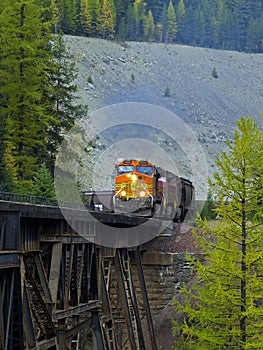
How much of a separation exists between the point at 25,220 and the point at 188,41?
609 feet

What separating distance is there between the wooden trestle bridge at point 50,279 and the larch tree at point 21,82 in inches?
528

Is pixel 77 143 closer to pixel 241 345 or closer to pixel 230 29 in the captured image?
pixel 241 345

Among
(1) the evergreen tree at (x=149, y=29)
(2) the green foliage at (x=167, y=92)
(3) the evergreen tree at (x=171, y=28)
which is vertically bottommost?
(2) the green foliage at (x=167, y=92)

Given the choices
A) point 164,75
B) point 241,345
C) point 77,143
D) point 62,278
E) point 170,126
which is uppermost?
point 164,75

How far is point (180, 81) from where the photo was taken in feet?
478

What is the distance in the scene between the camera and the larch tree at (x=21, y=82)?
33188 mm

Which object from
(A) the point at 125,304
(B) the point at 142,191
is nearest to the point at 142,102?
(B) the point at 142,191

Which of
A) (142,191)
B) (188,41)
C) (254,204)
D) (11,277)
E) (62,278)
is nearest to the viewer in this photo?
(11,277)

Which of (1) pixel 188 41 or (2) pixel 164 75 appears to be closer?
(2) pixel 164 75

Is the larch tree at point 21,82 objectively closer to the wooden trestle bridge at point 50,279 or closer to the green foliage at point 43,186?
the green foliage at point 43,186

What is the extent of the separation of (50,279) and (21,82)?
21.3m

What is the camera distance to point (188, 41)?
192750mm

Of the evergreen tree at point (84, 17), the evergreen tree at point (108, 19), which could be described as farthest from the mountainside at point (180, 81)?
the evergreen tree at point (84, 17)

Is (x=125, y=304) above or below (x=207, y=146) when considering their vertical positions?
below
